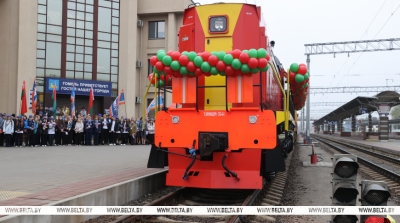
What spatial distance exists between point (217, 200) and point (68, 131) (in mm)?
13341

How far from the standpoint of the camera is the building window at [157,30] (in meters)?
34.9

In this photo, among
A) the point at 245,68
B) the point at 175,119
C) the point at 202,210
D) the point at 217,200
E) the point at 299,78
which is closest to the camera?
the point at 202,210

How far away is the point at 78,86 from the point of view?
29.3 meters

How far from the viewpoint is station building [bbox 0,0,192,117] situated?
1083 inches

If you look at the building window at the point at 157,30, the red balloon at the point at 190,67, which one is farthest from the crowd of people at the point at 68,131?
the building window at the point at 157,30

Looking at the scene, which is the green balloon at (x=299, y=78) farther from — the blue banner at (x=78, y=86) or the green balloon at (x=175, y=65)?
the blue banner at (x=78, y=86)

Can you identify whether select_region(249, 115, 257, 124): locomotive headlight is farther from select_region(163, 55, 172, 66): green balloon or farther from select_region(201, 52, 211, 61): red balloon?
select_region(163, 55, 172, 66): green balloon

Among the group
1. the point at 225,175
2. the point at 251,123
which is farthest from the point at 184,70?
the point at 225,175

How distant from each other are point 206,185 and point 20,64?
24.2 meters

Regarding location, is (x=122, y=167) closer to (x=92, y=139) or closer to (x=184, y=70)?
(x=184, y=70)

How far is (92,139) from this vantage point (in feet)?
67.4

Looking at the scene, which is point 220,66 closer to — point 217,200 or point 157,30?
point 217,200

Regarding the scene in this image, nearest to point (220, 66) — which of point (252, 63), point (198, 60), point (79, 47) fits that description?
point (198, 60)

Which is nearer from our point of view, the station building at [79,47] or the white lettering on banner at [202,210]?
the white lettering on banner at [202,210]
